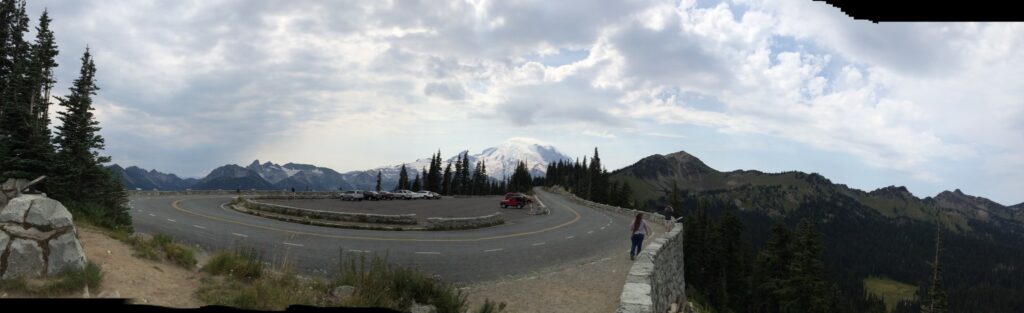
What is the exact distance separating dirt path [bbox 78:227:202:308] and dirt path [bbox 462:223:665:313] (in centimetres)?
618

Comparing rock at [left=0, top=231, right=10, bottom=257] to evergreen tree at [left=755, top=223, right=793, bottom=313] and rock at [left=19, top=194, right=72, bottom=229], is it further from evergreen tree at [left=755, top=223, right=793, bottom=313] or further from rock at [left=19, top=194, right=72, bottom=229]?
evergreen tree at [left=755, top=223, right=793, bottom=313]

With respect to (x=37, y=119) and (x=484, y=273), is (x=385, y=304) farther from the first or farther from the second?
(x=37, y=119)

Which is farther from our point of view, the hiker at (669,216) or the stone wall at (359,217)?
the hiker at (669,216)

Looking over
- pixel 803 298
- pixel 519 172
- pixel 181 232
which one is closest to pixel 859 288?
pixel 519 172

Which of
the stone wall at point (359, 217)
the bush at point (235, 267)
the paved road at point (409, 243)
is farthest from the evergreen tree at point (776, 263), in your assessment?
the bush at point (235, 267)

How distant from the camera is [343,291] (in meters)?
10.2

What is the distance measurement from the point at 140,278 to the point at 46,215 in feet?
6.85

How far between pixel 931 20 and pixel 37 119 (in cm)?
2862

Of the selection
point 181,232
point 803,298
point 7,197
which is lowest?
point 803,298

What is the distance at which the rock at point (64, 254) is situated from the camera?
29.0ft

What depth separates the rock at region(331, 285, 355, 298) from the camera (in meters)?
10.0

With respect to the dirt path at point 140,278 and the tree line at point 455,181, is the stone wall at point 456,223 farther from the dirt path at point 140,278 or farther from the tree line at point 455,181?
the tree line at point 455,181

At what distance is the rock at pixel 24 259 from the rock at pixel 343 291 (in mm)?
4820

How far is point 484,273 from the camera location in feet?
53.5
